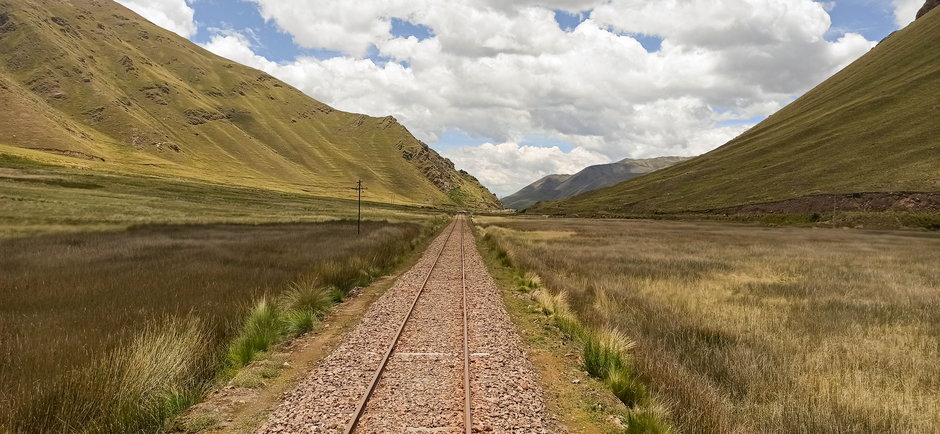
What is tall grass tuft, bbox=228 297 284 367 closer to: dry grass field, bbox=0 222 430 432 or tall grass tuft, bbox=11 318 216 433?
dry grass field, bbox=0 222 430 432

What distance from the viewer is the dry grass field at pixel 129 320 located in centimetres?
550

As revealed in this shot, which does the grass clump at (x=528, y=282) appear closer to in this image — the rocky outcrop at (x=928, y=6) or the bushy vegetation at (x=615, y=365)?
the bushy vegetation at (x=615, y=365)

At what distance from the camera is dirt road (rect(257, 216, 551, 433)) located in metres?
6.35

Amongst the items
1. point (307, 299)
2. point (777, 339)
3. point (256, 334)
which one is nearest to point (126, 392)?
point (256, 334)

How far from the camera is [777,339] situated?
10.5 metres

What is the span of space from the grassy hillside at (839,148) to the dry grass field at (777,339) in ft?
280

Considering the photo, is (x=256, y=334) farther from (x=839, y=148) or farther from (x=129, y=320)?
(x=839, y=148)

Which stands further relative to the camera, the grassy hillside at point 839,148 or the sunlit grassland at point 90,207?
the grassy hillside at point 839,148

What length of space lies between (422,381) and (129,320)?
20.2 ft

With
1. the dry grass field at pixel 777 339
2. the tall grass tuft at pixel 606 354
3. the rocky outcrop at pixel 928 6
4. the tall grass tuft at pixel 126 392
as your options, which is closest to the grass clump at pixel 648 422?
the dry grass field at pixel 777 339

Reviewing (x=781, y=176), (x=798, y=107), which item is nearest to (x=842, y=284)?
(x=781, y=176)

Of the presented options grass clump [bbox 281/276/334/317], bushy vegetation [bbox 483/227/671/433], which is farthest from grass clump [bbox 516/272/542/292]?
grass clump [bbox 281/276/334/317]

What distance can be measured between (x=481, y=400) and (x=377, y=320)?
5.90m

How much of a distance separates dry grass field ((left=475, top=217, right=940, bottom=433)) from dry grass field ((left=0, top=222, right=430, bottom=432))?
746 cm
